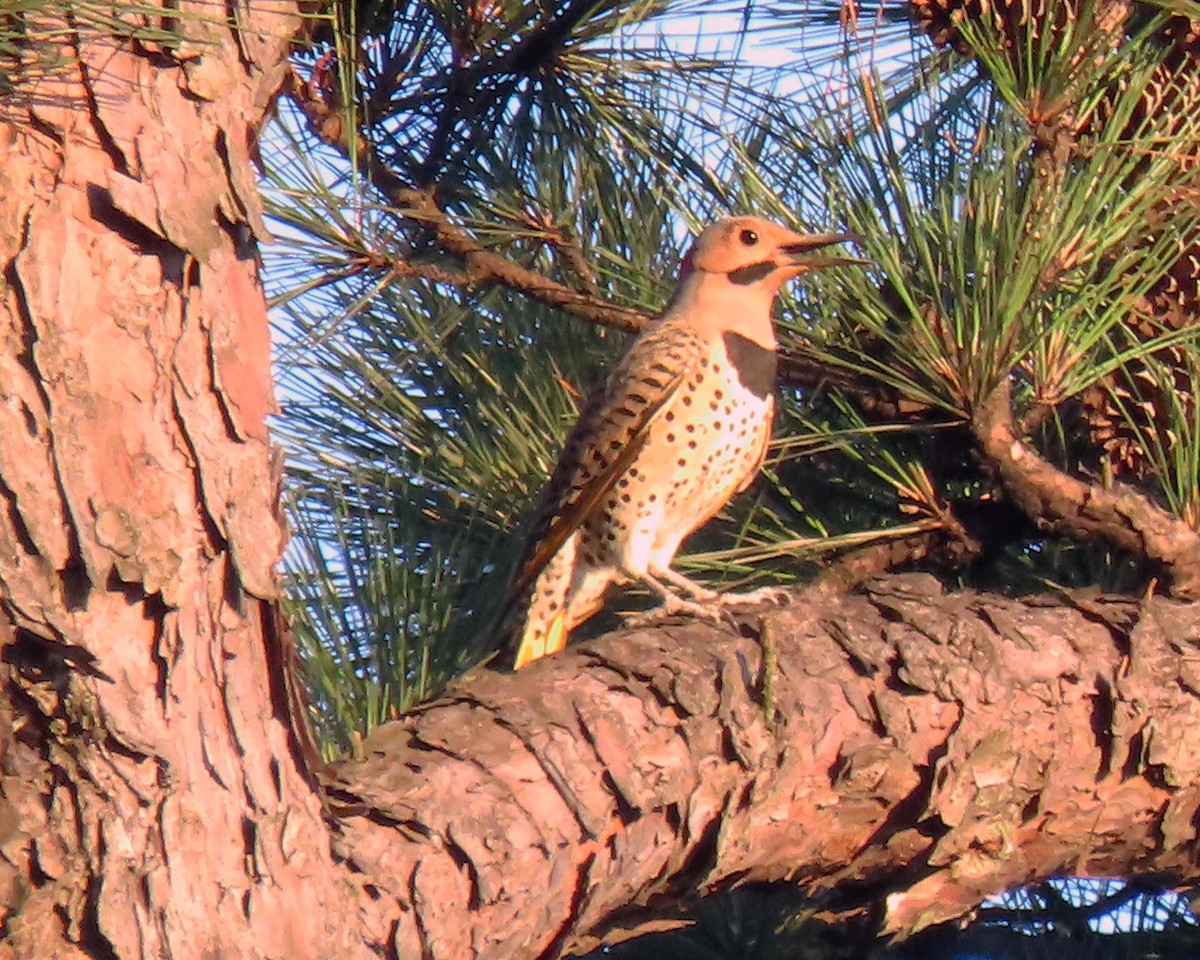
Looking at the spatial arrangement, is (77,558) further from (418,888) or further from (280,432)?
(280,432)

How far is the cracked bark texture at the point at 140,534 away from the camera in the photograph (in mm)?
1299

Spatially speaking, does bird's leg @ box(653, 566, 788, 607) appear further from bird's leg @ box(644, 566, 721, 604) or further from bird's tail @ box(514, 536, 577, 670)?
bird's tail @ box(514, 536, 577, 670)

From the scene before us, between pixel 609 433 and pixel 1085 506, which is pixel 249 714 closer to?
pixel 1085 506

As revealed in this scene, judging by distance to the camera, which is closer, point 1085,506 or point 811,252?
point 1085,506

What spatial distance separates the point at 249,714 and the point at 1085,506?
1026 millimetres

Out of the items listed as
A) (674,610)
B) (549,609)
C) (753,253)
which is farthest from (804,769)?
(753,253)

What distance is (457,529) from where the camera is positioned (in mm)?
2477

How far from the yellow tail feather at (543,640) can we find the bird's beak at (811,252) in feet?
2.17

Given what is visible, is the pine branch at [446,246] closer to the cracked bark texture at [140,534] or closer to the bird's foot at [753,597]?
the bird's foot at [753,597]

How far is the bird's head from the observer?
2.32m

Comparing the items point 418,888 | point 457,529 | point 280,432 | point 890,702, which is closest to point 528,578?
point 457,529

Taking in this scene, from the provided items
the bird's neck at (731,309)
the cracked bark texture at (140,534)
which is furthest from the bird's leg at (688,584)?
the cracked bark texture at (140,534)

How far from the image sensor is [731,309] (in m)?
2.76

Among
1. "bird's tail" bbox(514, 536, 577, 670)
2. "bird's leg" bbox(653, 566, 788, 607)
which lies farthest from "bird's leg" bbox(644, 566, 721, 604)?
"bird's tail" bbox(514, 536, 577, 670)
